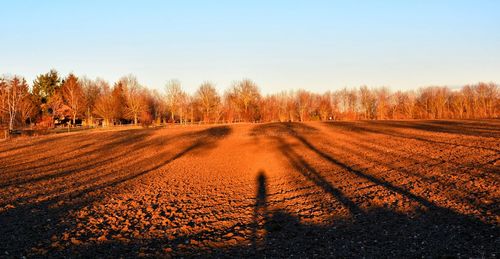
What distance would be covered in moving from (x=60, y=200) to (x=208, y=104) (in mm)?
72405

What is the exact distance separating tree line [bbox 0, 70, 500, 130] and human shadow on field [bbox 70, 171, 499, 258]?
66712 millimetres

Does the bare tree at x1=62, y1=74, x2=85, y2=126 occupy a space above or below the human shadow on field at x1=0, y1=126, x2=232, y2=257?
above

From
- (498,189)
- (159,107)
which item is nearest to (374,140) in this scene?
(498,189)

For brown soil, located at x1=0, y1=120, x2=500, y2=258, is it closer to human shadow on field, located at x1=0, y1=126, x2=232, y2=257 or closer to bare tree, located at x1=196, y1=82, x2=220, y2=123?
human shadow on field, located at x1=0, y1=126, x2=232, y2=257

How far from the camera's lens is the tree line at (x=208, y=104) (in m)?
79.2

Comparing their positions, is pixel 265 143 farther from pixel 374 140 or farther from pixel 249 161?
pixel 374 140

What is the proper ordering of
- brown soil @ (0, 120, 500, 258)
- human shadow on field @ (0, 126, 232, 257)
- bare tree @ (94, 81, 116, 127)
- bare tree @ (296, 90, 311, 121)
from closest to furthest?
brown soil @ (0, 120, 500, 258)
human shadow on field @ (0, 126, 232, 257)
bare tree @ (94, 81, 116, 127)
bare tree @ (296, 90, 311, 121)

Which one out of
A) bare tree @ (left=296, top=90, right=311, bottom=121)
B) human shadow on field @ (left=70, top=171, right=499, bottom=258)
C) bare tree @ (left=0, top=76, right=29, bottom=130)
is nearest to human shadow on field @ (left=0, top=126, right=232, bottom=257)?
human shadow on field @ (left=70, top=171, right=499, bottom=258)

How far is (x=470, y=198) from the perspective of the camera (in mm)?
12477

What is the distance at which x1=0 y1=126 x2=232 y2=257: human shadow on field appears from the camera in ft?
33.2

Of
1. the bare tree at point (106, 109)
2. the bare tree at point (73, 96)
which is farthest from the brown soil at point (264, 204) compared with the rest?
the bare tree at point (73, 96)

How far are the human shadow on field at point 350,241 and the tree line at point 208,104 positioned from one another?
66.7m

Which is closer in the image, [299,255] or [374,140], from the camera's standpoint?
[299,255]

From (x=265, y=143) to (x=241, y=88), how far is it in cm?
6231
